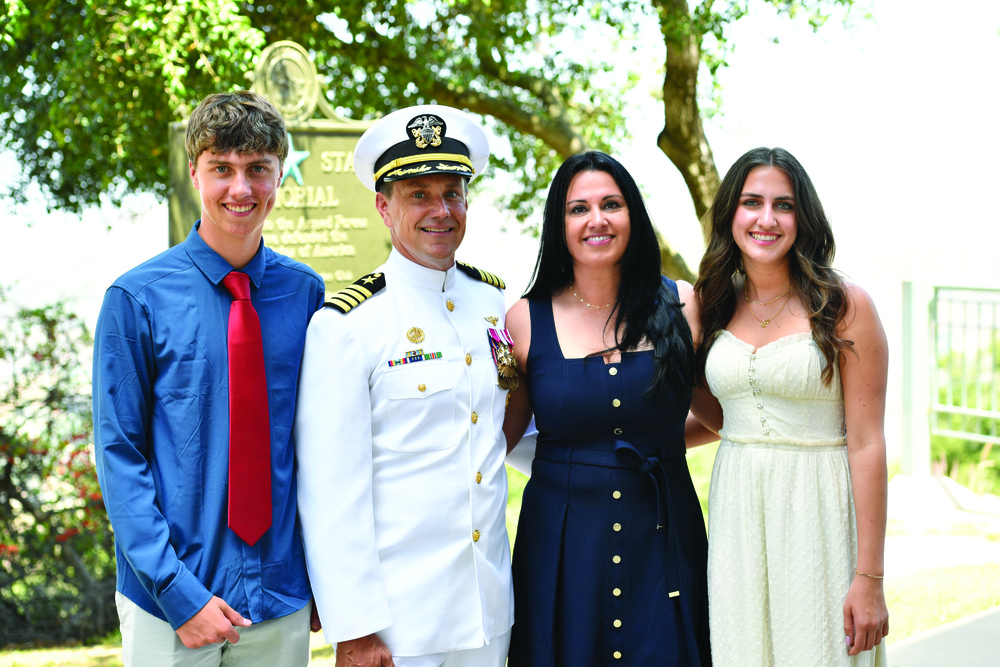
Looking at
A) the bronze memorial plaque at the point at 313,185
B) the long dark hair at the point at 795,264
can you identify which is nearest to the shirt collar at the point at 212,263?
the long dark hair at the point at 795,264

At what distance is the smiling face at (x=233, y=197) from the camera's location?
6.62 feet

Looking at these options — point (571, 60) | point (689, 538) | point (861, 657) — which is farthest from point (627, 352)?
point (571, 60)

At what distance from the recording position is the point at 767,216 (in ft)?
7.69

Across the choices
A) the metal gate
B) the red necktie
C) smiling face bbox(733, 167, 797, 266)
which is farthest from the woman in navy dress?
the metal gate

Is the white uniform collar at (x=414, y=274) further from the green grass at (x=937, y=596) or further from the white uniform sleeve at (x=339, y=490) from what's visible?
the green grass at (x=937, y=596)

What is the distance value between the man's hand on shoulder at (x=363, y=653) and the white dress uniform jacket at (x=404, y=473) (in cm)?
4

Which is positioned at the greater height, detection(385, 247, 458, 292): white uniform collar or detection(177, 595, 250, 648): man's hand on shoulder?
detection(385, 247, 458, 292): white uniform collar

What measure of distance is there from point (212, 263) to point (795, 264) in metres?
1.62

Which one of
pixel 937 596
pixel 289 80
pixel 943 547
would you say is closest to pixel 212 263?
pixel 289 80

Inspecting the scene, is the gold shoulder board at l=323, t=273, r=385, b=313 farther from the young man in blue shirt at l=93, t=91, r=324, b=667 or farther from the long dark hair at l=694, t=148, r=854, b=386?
the long dark hair at l=694, t=148, r=854, b=386

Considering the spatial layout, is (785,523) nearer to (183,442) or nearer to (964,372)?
(183,442)

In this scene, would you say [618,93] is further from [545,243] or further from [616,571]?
[616,571]

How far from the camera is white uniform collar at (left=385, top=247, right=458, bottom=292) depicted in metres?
2.28

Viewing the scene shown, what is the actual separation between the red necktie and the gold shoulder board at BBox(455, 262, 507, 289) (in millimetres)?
763
